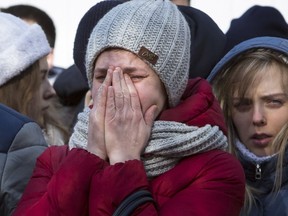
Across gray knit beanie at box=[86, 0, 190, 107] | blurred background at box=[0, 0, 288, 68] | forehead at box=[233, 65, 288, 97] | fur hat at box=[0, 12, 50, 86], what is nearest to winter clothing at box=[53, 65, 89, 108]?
fur hat at box=[0, 12, 50, 86]

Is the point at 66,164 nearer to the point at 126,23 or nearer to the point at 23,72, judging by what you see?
the point at 126,23

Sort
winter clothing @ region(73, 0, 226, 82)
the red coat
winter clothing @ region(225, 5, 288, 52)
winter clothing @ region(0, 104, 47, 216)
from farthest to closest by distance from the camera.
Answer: winter clothing @ region(225, 5, 288, 52)
winter clothing @ region(73, 0, 226, 82)
winter clothing @ region(0, 104, 47, 216)
the red coat

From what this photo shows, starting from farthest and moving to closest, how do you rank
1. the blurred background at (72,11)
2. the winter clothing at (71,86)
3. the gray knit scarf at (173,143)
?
the blurred background at (72,11), the winter clothing at (71,86), the gray knit scarf at (173,143)

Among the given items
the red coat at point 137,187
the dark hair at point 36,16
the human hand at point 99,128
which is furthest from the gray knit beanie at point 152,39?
the dark hair at point 36,16

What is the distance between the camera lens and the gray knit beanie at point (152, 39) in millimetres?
2162

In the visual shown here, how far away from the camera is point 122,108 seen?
6.95 feet

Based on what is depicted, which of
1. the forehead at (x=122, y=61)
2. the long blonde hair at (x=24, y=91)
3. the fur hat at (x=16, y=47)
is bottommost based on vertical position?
the long blonde hair at (x=24, y=91)

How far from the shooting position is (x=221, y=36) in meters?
3.25

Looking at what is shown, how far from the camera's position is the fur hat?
2910mm

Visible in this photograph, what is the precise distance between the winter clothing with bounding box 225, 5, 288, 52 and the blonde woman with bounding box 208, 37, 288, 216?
491 millimetres

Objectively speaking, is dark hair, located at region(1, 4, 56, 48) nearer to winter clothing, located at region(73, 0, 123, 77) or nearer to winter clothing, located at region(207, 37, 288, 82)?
winter clothing, located at region(73, 0, 123, 77)

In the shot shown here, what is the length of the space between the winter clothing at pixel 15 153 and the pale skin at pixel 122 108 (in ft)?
1.13

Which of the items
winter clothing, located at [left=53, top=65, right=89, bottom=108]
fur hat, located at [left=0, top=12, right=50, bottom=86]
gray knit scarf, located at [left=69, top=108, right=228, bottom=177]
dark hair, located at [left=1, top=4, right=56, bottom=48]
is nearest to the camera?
gray knit scarf, located at [left=69, top=108, right=228, bottom=177]

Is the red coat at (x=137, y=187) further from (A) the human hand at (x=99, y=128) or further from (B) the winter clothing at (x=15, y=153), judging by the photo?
(B) the winter clothing at (x=15, y=153)
